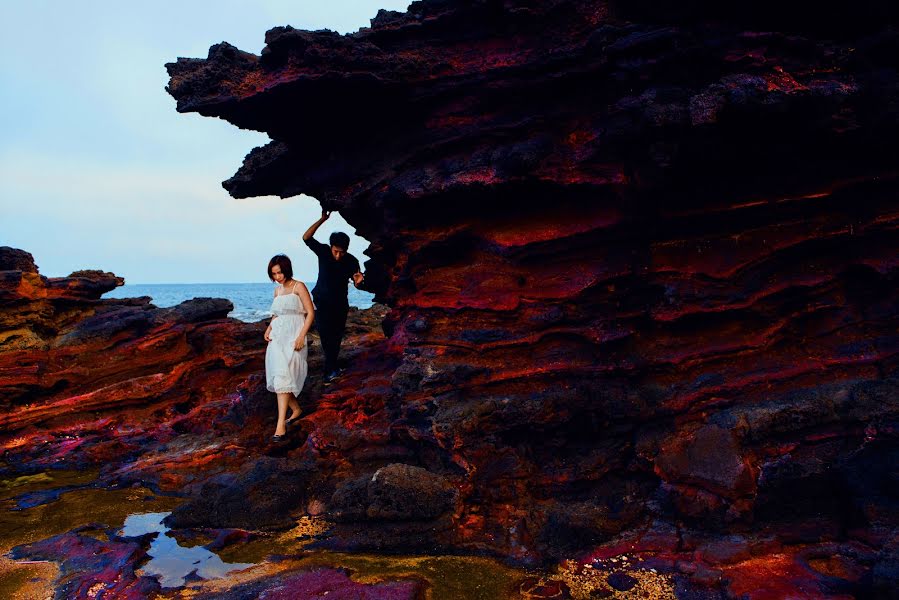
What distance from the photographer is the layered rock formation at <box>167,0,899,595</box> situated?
18.2 ft

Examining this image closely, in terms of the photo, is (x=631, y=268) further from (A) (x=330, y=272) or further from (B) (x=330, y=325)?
(B) (x=330, y=325)

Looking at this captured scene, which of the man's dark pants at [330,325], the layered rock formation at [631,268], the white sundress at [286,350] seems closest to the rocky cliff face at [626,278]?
the layered rock formation at [631,268]

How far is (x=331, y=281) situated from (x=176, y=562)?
17.4ft

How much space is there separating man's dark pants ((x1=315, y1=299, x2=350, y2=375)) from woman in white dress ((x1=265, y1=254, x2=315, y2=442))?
0.48 m

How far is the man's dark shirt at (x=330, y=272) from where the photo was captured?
32.5ft

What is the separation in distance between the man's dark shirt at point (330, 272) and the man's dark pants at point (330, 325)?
0.09 metres

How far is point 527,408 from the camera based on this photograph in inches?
259

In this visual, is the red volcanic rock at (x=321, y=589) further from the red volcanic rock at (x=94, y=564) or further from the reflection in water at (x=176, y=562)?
the red volcanic rock at (x=94, y=564)

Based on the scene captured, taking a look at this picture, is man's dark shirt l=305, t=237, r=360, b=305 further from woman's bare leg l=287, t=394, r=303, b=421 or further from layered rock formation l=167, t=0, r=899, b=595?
layered rock formation l=167, t=0, r=899, b=595

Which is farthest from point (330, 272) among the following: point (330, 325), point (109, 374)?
point (109, 374)

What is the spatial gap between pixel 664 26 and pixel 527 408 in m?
4.58

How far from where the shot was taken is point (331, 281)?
10008 millimetres

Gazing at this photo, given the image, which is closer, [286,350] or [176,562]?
[176,562]

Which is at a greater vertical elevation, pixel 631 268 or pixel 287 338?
pixel 631 268
